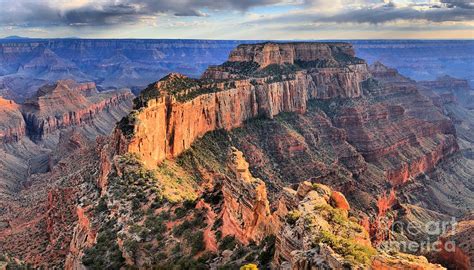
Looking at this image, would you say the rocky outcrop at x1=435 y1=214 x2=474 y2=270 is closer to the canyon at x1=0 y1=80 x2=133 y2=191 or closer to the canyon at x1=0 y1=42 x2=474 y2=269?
the canyon at x1=0 y1=42 x2=474 y2=269

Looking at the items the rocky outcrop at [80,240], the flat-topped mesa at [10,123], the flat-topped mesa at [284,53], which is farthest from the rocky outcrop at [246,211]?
the flat-topped mesa at [10,123]

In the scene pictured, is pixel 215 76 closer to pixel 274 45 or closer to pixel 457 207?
pixel 274 45

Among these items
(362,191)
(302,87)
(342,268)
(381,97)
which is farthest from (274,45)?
(342,268)

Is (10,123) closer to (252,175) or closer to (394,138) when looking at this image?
(252,175)

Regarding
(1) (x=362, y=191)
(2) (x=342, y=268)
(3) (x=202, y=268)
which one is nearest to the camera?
(2) (x=342, y=268)

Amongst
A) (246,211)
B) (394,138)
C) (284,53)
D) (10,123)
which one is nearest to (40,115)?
(10,123)

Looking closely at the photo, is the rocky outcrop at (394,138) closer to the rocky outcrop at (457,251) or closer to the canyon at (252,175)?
the canyon at (252,175)

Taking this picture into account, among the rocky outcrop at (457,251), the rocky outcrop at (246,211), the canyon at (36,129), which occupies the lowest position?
the canyon at (36,129)
